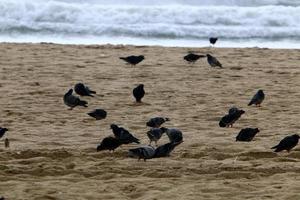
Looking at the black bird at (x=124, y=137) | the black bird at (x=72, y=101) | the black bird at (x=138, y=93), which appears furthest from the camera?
the black bird at (x=138, y=93)

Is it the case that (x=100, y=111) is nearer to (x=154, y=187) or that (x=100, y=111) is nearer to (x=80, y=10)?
(x=154, y=187)

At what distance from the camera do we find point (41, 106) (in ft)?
30.1

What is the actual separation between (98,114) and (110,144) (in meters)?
1.65

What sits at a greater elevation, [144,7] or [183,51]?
[144,7]

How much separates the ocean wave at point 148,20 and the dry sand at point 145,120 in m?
4.78

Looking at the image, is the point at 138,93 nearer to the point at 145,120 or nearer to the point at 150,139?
the point at 145,120

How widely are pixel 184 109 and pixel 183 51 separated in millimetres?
5394

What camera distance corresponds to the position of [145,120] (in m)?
8.40

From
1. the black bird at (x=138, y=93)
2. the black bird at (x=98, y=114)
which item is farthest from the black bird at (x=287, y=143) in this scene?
the black bird at (x=138, y=93)

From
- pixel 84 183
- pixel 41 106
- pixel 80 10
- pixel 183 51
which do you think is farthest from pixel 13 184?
pixel 80 10

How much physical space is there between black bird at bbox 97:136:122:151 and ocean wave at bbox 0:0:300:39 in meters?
11.9

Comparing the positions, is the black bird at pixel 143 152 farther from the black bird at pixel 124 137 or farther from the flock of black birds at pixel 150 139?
the black bird at pixel 124 137

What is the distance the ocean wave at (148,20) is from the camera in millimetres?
19047

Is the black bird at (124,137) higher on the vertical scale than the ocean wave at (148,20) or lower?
lower
